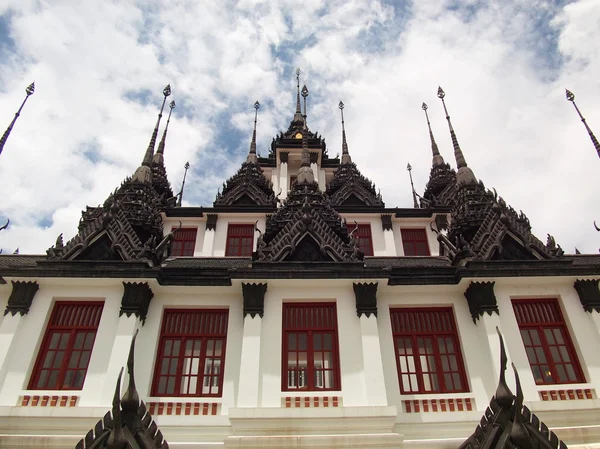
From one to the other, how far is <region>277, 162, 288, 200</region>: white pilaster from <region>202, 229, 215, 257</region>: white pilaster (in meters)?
4.68

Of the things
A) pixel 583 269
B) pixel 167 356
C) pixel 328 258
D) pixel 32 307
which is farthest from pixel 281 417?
A: pixel 583 269

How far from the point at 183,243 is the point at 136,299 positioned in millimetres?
6675

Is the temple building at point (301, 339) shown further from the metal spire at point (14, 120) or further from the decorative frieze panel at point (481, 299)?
the metal spire at point (14, 120)

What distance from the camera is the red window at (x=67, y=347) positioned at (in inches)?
417

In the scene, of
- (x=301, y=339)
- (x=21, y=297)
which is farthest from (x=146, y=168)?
(x=301, y=339)

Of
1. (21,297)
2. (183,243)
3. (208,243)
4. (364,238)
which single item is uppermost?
(364,238)

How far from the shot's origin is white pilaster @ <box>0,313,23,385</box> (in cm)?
1042

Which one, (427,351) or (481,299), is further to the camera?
(481,299)

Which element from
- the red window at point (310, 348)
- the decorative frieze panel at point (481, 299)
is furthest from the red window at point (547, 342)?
the red window at point (310, 348)

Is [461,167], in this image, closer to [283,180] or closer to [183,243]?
[283,180]

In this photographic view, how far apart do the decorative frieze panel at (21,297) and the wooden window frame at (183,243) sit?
6092mm

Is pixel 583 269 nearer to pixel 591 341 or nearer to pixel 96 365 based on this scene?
pixel 591 341

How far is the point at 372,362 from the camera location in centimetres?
1055

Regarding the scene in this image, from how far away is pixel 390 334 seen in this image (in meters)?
11.5
